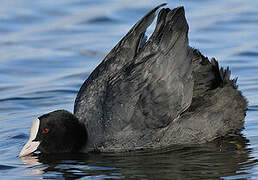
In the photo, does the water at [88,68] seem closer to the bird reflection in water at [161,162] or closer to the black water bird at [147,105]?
the bird reflection in water at [161,162]

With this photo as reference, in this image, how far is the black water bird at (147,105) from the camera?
884 cm

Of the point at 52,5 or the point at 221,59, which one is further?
the point at 52,5

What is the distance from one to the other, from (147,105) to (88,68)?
4.56 metres

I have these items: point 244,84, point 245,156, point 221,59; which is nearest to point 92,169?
point 245,156

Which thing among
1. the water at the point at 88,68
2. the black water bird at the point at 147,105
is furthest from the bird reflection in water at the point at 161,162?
the black water bird at the point at 147,105

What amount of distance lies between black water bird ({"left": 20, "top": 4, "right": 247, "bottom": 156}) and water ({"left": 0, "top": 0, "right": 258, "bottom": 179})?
0.16m

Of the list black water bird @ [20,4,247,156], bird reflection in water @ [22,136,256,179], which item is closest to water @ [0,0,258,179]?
bird reflection in water @ [22,136,256,179]

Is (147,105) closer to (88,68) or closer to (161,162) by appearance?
(161,162)

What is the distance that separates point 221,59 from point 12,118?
403 cm

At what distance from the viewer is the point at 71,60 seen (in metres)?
13.8

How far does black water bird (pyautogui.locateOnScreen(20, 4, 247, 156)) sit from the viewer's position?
8836 millimetres

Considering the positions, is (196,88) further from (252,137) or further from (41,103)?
(41,103)

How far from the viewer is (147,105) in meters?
8.80

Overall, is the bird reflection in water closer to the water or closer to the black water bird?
the water
